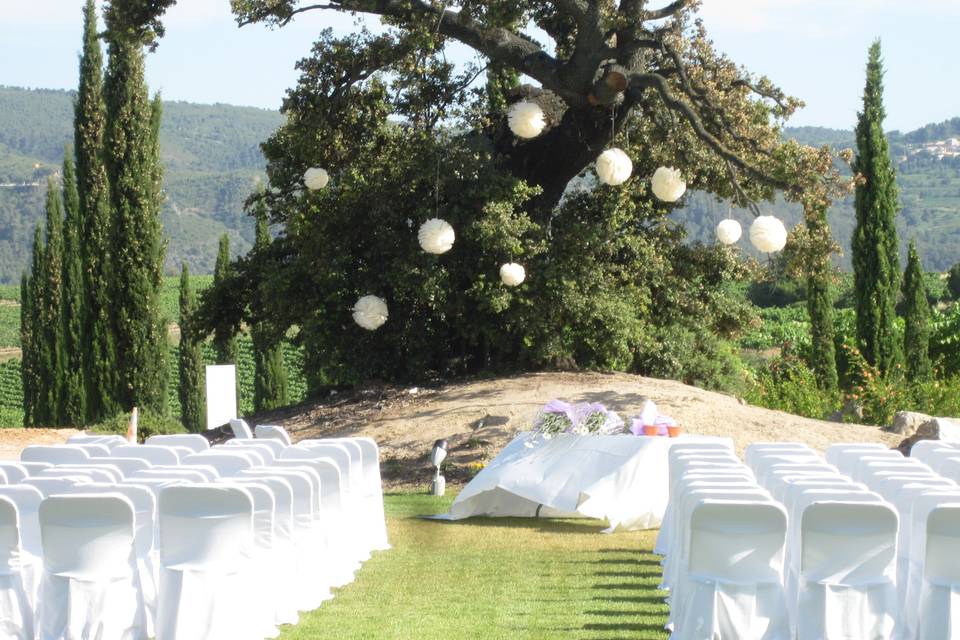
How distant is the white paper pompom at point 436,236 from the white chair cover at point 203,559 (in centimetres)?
1003

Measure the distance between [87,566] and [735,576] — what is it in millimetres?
3210

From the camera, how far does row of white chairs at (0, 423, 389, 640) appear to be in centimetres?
620

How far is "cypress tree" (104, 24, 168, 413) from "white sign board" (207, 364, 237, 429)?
5098 millimetres

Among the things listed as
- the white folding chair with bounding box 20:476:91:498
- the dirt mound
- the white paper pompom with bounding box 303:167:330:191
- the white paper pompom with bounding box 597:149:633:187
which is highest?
the white paper pompom with bounding box 597:149:633:187

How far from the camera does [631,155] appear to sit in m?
18.2

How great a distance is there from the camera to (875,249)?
27547mm

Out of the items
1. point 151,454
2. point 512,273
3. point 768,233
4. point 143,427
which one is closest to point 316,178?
point 512,273

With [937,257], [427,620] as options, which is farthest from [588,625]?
[937,257]

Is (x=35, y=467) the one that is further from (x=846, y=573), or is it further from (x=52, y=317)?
(x=52, y=317)

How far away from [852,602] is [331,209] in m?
12.7

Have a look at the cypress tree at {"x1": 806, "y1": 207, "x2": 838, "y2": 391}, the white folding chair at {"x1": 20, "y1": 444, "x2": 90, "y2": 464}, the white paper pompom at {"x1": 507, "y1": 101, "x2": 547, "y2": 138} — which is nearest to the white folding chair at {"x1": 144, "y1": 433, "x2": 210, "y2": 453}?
the white folding chair at {"x1": 20, "y1": 444, "x2": 90, "y2": 464}

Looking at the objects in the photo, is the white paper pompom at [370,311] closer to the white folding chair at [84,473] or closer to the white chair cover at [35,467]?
the white chair cover at [35,467]

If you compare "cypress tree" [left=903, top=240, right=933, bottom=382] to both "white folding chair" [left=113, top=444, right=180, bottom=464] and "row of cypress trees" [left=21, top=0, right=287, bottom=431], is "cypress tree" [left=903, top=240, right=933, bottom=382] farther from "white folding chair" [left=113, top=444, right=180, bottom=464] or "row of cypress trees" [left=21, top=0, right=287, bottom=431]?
"white folding chair" [left=113, top=444, right=180, bottom=464]

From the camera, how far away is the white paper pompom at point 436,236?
16109 millimetres
